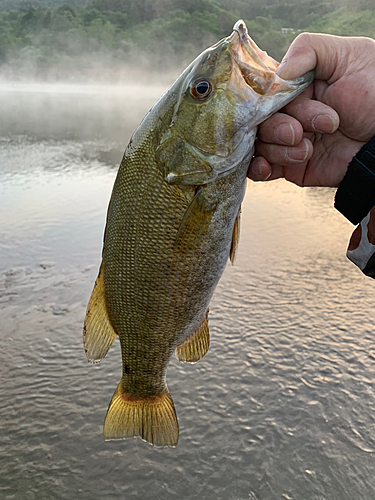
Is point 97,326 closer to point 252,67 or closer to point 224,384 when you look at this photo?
point 252,67

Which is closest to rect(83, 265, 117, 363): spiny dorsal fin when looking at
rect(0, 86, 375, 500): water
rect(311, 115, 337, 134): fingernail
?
rect(311, 115, 337, 134): fingernail

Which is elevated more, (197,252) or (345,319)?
(197,252)

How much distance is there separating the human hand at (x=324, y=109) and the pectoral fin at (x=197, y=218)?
16.7 inches

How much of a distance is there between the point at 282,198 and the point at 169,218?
693 cm

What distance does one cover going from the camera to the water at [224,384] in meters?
2.80

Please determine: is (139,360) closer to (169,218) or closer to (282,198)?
(169,218)

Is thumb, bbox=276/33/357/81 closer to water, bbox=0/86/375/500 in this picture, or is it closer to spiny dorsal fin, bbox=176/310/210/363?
spiny dorsal fin, bbox=176/310/210/363

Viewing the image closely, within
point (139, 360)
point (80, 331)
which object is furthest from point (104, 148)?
point (139, 360)

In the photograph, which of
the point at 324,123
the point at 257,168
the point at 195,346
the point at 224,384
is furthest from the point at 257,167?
the point at 224,384

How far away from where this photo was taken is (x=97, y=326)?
197 centimetres

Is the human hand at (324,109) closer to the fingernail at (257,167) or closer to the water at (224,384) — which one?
the fingernail at (257,167)

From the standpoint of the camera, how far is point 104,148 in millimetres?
12281

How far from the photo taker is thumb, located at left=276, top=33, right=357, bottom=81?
5.99 ft

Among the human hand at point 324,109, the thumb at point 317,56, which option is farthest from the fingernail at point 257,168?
the thumb at point 317,56
